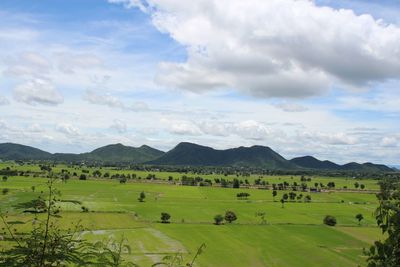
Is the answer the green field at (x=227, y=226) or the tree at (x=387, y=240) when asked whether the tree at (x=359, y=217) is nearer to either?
the green field at (x=227, y=226)

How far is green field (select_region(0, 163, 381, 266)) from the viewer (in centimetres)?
7031

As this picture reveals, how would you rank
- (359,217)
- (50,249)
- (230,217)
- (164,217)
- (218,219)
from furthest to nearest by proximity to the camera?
(359,217) < (230,217) < (218,219) < (164,217) < (50,249)

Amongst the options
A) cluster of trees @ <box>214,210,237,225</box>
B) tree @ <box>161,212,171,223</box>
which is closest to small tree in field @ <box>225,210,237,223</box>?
cluster of trees @ <box>214,210,237,225</box>

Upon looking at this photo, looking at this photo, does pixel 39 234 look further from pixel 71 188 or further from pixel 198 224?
pixel 71 188

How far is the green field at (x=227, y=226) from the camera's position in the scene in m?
70.3

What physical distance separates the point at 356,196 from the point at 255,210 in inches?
2365

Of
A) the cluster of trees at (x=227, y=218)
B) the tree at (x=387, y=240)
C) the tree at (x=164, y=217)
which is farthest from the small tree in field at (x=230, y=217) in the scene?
the tree at (x=387, y=240)

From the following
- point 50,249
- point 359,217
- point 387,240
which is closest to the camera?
point 387,240

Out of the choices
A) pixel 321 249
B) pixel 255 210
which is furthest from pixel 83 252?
pixel 255 210

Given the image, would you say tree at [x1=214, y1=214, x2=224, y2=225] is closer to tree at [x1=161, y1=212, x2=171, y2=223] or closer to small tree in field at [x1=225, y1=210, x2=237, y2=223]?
small tree in field at [x1=225, y1=210, x2=237, y2=223]

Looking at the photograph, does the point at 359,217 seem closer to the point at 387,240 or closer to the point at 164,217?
the point at 164,217

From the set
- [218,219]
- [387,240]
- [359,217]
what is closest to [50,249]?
[387,240]

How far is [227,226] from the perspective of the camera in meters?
102

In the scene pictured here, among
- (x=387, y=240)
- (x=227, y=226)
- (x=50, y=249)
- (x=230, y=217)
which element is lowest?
(x=227, y=226)
